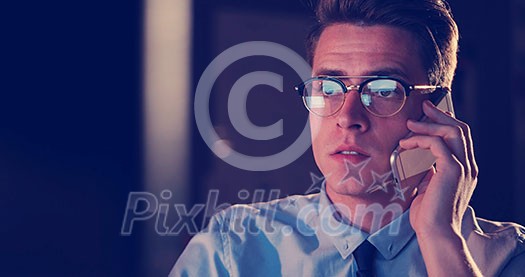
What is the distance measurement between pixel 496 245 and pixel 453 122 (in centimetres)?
31

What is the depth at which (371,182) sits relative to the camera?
135 centimetres

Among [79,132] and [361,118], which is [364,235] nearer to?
[361,118]

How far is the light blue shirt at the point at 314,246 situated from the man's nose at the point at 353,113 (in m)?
0.21

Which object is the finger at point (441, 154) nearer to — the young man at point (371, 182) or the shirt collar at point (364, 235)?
the young man at point (371, 182)

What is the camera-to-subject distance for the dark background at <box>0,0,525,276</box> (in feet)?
5.41

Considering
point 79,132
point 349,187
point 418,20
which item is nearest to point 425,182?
point 349,187

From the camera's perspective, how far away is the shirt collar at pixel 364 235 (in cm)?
132

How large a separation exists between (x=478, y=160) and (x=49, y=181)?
5.08 ft

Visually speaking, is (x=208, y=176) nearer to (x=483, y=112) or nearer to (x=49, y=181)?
(x=49, y=181)

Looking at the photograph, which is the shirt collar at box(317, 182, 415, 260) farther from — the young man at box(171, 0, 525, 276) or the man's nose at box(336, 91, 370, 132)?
the man's nose at box(336, 91, 370, 132)

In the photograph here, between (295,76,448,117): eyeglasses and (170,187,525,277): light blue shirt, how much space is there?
239 millimetres

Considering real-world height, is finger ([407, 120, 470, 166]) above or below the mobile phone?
above

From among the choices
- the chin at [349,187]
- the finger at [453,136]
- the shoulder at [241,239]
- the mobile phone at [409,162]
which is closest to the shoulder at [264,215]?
the shoulder at [241,239]

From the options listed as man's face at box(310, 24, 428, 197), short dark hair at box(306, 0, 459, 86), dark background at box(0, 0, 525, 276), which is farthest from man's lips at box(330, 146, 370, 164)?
dark background at box(0, 0, 525, 276)
